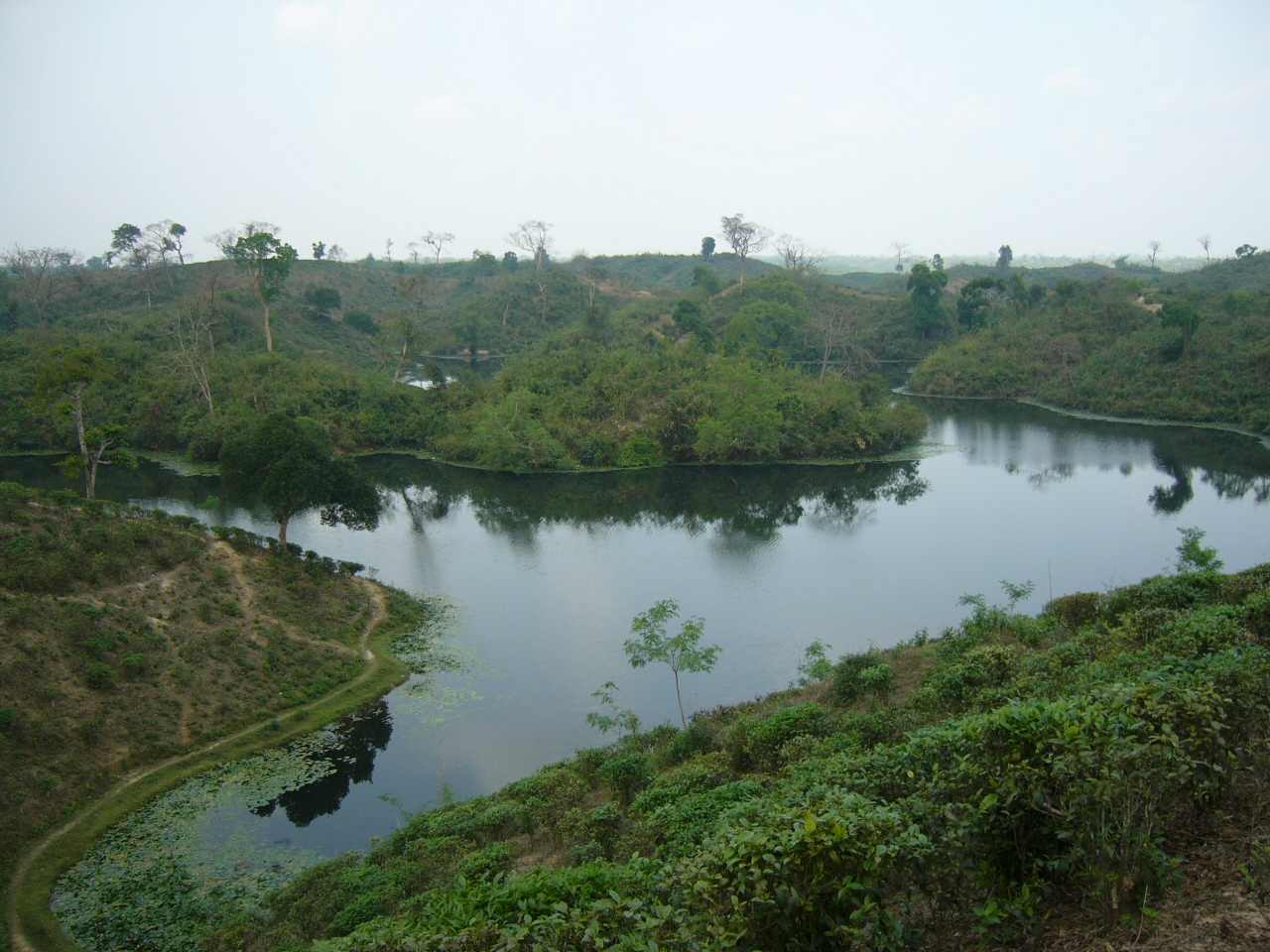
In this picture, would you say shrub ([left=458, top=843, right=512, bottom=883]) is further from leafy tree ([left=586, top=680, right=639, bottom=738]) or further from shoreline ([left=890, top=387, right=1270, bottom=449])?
shoreline ([left=890, top=387, right=1270, bottom=449])

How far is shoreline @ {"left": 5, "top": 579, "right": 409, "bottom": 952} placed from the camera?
12703 mm

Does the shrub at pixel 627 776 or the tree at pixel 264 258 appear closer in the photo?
the shrub at pixel 627 776

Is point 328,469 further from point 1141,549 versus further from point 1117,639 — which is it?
point 1141,549

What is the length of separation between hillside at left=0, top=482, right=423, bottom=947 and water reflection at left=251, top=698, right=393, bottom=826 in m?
1.02

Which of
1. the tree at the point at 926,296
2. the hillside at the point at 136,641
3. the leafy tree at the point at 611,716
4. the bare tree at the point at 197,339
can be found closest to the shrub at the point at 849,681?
the leafy tree at the point at 611,716

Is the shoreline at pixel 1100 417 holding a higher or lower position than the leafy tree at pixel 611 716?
higher

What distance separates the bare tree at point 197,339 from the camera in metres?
47.2

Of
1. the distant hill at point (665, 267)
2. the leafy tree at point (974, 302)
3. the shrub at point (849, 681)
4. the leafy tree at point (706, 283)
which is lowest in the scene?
the shrub at point (849, 681)

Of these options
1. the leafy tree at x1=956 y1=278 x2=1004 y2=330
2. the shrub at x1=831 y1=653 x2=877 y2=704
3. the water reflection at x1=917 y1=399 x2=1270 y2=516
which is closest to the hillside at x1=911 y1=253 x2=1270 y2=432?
the leafy tree at x1=956 y1=278 x2=1004 y2=330

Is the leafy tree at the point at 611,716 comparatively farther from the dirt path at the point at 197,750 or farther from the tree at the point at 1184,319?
the tree at the point at 1184,319

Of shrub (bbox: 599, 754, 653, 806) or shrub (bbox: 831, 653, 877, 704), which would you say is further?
shrub (bbox: 831, 653, 877, 704)

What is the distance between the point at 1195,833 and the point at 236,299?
66.9m

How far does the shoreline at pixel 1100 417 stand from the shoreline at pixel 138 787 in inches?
1809

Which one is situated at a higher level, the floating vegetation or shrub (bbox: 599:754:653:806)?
shrub (bbox: 599:754:653:806)
